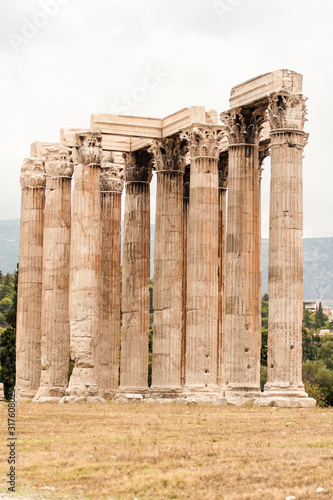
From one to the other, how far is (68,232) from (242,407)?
21726 mm

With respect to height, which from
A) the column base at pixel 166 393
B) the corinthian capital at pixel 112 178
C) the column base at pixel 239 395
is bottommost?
the column base at pixel 166 393

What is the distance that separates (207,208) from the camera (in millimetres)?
64750

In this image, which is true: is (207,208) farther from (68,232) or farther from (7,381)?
(7,381)

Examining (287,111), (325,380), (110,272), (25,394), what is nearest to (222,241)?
(110,272)

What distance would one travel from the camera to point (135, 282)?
238ft

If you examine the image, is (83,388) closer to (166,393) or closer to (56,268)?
(166,393)

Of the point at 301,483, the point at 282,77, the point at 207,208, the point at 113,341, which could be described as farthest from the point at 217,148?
the point at 301,483

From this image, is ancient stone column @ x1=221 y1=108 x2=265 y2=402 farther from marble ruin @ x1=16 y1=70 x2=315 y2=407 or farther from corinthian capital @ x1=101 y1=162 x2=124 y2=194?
corinthian capital @ x1=101 y1=162 x2=124 y2=194

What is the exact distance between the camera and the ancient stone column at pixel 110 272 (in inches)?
2931

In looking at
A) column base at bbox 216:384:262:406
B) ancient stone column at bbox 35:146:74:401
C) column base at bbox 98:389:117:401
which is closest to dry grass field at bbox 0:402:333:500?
column base at bbox 216:384:262:406

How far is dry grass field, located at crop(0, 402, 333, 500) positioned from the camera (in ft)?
96.6

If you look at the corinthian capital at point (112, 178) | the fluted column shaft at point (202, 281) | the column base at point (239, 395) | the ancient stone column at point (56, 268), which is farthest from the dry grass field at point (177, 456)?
the corinthian capital at point (112, 178)

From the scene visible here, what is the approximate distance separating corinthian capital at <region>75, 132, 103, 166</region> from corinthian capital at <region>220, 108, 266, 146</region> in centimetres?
988

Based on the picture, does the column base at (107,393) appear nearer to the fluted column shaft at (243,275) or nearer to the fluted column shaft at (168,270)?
the fluted column shaft at (168,270)
